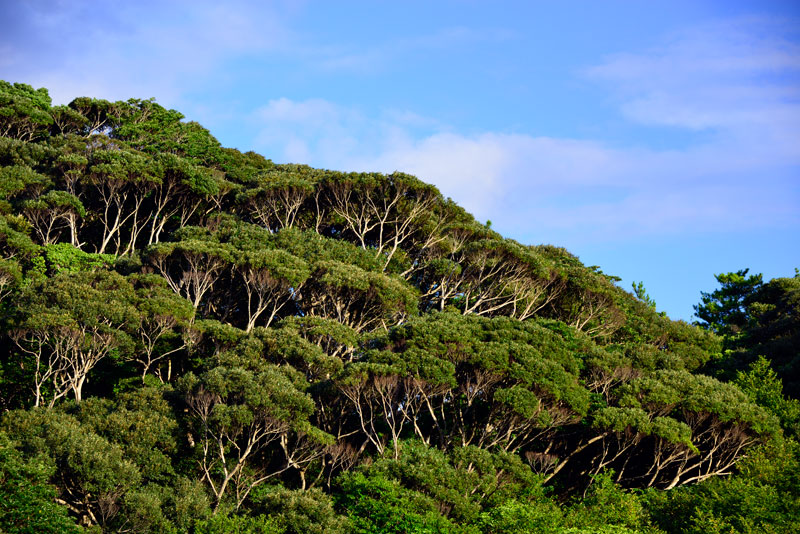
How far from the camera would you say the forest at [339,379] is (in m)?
27.6

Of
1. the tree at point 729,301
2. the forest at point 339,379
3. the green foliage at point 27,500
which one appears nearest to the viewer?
the green foliage at point 27,500

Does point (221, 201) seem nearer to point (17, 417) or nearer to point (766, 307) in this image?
point (17, 417)

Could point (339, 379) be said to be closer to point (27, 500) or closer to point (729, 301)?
point (27, 500)

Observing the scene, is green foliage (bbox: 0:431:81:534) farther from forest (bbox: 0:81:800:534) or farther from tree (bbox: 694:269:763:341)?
tree (bbox: 694:269:763:341)

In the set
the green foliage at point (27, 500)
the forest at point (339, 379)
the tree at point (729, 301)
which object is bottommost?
the green foliage at point (27, 500)

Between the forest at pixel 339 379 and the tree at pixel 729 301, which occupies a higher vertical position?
the tree at pixel 729 301

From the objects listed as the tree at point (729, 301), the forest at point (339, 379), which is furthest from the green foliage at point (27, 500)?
the tree at point (729, 301)

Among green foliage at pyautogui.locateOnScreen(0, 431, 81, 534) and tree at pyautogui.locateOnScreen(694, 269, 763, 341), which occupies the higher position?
tree at pyautogui.locateOnScreen(694, 269, 763, 341)

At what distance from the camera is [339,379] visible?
111 feet

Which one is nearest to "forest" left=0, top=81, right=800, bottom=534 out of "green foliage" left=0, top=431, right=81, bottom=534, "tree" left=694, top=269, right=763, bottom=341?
"green foliage" left=0, top=431, right=81, bottom=534

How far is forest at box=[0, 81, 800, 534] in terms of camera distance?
27.6 m

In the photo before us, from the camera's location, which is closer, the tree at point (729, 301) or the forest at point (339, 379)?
the forest at point (339, 379)

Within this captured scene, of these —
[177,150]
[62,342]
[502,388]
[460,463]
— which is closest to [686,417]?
[502,388]

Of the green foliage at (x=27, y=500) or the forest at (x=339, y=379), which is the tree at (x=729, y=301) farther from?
the green foliage at (x=27, y=500)
